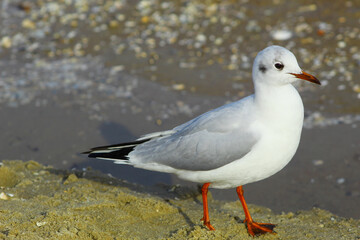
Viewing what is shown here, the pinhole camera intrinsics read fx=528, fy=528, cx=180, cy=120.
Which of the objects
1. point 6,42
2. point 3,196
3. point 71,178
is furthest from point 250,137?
point 6,42

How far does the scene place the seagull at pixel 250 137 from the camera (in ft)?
13.8

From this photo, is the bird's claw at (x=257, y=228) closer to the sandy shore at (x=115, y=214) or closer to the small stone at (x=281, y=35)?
the sandy shore at (x=115, y=214)

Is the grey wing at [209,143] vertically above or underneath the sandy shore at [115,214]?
above

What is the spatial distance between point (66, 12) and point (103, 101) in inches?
135

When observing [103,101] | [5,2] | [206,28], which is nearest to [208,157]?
[103,101]

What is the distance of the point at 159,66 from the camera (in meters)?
8.60

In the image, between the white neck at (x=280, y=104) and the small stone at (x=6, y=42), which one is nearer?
the white neck at (x=280, y=104)

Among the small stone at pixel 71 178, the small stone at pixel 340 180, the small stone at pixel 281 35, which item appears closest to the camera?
the small stone at pixel 71 178

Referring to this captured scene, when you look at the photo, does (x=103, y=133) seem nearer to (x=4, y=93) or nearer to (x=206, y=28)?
(x=4, y=93)

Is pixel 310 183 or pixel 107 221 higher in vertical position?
pixel 107 221

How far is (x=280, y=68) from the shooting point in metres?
4.20

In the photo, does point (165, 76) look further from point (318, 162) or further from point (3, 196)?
point (3, 196)

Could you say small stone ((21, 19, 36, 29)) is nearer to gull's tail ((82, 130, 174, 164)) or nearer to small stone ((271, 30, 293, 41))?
small stone ((271, 30, 293, 41))

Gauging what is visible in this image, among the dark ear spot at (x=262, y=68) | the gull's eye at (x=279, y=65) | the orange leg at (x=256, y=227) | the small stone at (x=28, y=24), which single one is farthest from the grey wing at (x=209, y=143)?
the small stone at (x=28, y=24)
